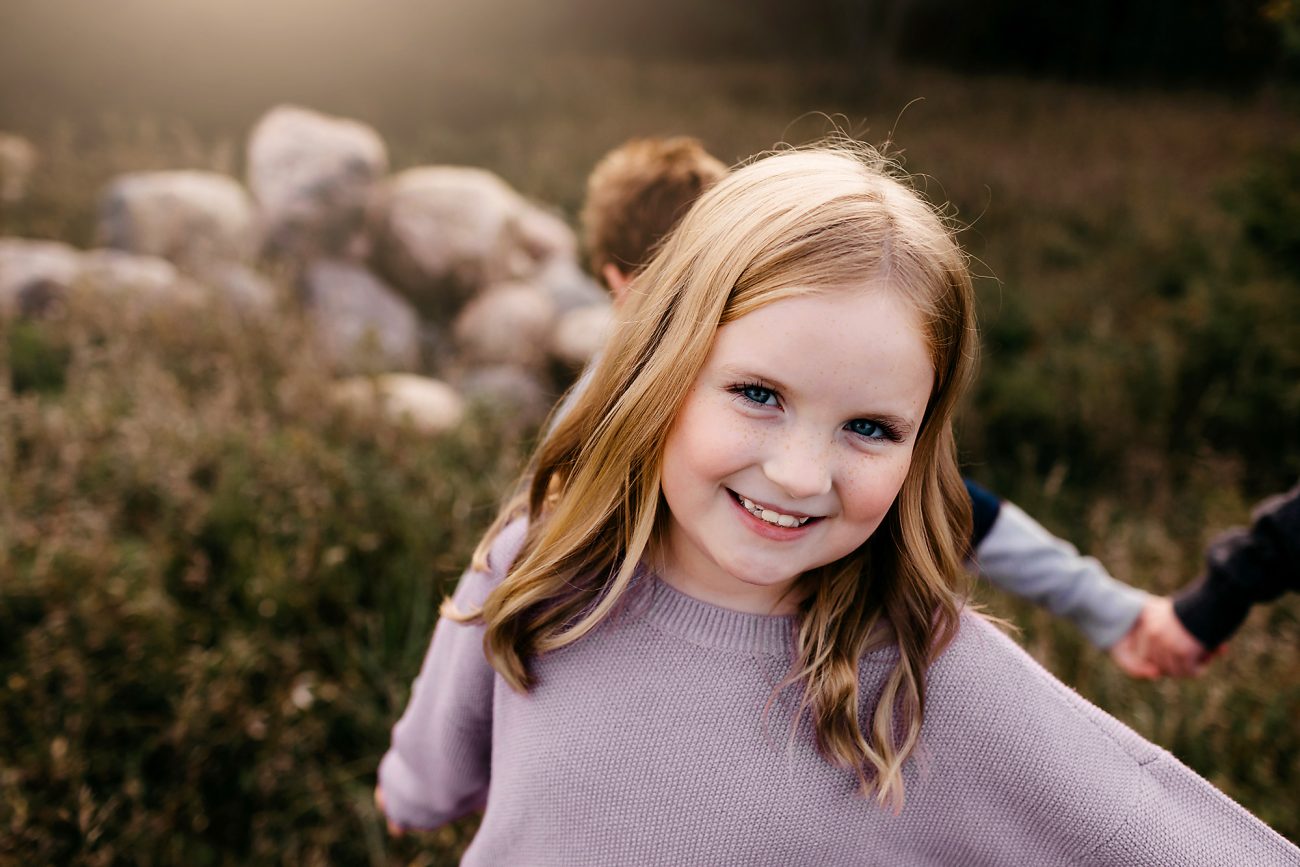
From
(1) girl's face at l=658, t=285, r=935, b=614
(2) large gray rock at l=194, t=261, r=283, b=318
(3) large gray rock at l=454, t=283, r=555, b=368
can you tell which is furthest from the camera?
(3) large gray rock at l=454, t=283, r=555, b=368

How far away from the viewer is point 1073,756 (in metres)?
1.13

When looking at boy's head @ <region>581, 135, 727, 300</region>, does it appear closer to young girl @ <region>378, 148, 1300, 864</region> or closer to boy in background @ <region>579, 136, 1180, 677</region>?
boy in background @ <region>579, 136, 1180, 677</region>

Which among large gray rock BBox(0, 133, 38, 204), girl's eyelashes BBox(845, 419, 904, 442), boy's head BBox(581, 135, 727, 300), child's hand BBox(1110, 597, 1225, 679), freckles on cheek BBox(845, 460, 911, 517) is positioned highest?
girl's eyelashes BBox(845, 419, 904, 442)

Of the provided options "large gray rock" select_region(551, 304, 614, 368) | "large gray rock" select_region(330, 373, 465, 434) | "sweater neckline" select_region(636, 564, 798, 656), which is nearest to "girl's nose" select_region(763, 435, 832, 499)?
"sweater neckline" select_region(636, 564, 798, 656)

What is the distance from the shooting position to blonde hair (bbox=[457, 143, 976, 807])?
3.64 ft

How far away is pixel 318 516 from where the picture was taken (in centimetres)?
312

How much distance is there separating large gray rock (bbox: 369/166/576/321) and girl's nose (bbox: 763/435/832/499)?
4.84 metres

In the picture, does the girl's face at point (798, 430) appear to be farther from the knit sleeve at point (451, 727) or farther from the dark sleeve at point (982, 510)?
the dark sleeve at point (982, 510)

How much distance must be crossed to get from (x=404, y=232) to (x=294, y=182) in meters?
0.69

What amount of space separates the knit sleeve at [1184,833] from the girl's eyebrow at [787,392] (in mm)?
512

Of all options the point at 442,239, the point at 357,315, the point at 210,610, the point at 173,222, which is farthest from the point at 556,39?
the point at 210,610

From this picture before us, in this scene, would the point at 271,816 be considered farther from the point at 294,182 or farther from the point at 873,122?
the point at 873,122

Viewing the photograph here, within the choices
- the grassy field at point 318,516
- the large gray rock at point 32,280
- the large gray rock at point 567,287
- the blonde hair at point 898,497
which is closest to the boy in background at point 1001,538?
the grassy field at point 318,516

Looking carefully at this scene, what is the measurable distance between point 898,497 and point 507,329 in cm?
425
